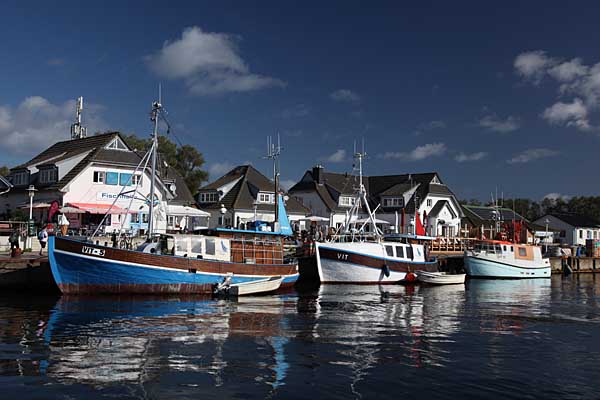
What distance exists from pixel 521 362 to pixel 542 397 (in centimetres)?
370

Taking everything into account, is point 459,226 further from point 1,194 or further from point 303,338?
point 303,338

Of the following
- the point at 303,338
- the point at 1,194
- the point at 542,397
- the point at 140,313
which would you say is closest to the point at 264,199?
the point at 1,194

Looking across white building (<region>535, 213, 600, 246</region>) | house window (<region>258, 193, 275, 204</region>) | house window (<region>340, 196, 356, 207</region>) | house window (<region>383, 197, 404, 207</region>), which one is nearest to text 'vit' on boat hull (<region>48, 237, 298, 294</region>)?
house window (<region>258, 193, 275, 204</region>)

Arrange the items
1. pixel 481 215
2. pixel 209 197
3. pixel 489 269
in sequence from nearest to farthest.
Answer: pixel 489 269
pixel 209 197
pixel 481 215

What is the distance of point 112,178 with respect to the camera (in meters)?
51.6

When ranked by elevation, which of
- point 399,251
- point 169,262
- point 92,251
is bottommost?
point 169,262

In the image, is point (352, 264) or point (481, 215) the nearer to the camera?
point (352, 264)

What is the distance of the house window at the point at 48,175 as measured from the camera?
51344 millimetres

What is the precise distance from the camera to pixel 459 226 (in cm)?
7769

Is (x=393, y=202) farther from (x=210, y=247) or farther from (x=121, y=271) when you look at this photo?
(x=121, y=271)

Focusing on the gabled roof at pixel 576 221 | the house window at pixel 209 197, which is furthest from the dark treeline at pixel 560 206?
the house window at pixel 209 197

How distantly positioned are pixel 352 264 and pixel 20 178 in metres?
31.8

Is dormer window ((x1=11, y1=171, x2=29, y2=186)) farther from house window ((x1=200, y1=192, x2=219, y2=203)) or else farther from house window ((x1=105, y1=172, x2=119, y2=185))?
house window ((x1=200, y1=192, x2=219, y2=203))

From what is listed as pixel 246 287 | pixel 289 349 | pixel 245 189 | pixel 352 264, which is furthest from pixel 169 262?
pixel 245 189
